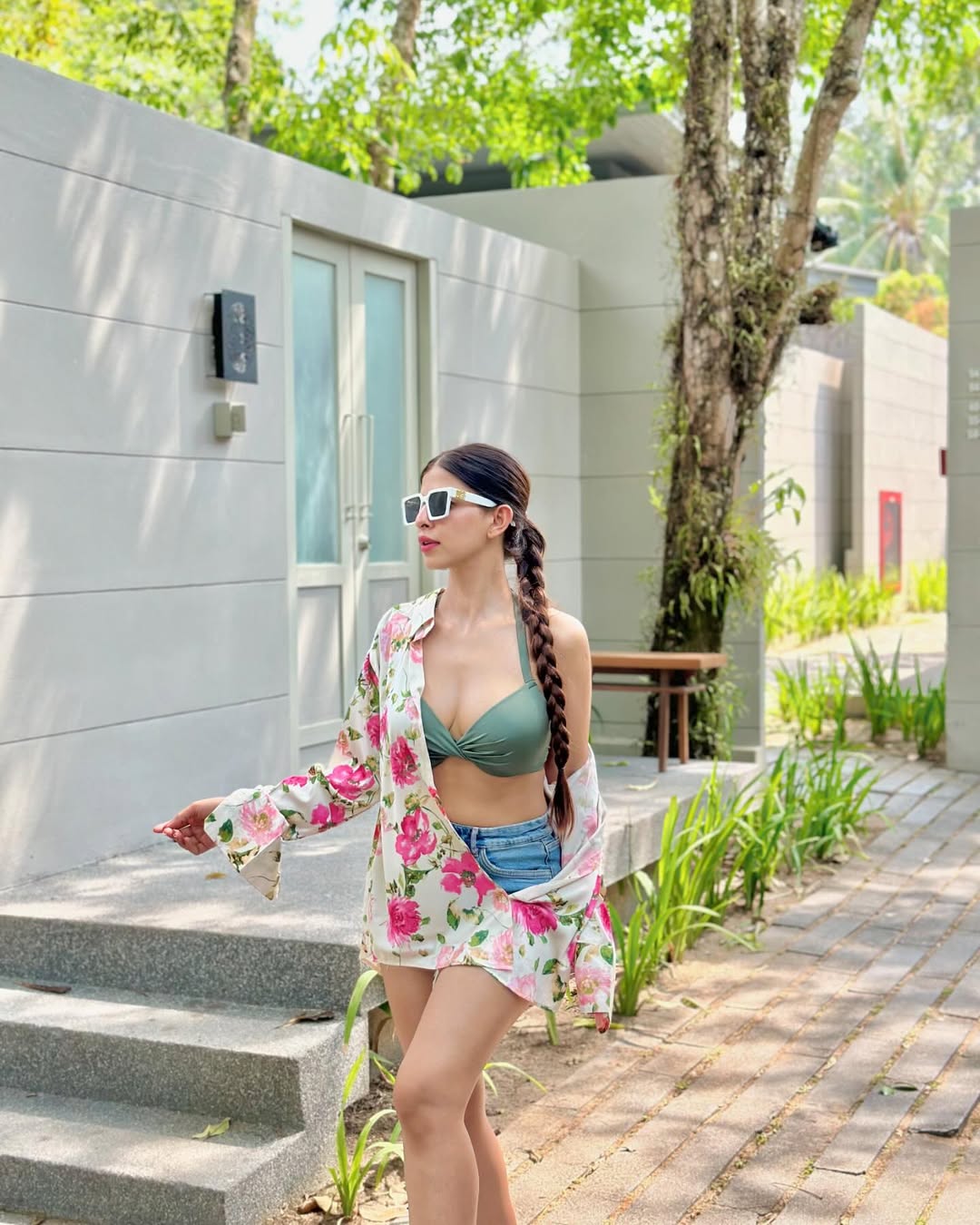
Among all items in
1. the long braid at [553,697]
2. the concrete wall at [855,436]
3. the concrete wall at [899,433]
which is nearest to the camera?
the long braid at [553,697]

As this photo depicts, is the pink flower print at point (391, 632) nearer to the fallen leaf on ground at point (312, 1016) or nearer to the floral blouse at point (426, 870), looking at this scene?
the floral blouse at point (426, 870)

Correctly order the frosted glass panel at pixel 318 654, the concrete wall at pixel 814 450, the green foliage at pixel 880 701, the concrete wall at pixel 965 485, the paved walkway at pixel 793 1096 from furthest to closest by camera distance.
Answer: the concrete wall at pixel 814 450
the green foliage at pixel 880 701
the concrete wall at pixel 965 485
the frosted glass panel at pixel 318 654
the paved walkway at pixel 793 1096

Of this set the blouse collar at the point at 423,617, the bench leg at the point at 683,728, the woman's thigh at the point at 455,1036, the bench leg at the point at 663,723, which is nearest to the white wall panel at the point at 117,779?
the bench leg at the point at 663,723

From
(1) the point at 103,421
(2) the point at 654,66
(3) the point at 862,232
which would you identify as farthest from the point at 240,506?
(3) the point at 862,232

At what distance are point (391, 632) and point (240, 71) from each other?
9251 millimetres

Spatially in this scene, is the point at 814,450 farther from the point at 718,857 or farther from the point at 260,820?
the point at 260,820

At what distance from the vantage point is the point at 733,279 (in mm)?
7613

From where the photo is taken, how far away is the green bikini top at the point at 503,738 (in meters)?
2.80

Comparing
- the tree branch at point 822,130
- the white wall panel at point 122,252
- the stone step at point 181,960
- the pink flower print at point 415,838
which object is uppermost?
the tree branch at point 822,130

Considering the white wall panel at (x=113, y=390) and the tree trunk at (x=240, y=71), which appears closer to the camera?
the white wall panel at (x=113, y=390)

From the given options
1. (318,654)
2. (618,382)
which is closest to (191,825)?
(318,654)

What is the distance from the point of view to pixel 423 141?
12.4 m

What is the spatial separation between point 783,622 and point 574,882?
1363 cm

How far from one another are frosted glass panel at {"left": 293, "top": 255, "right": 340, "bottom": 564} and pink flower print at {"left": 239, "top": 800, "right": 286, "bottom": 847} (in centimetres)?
396
